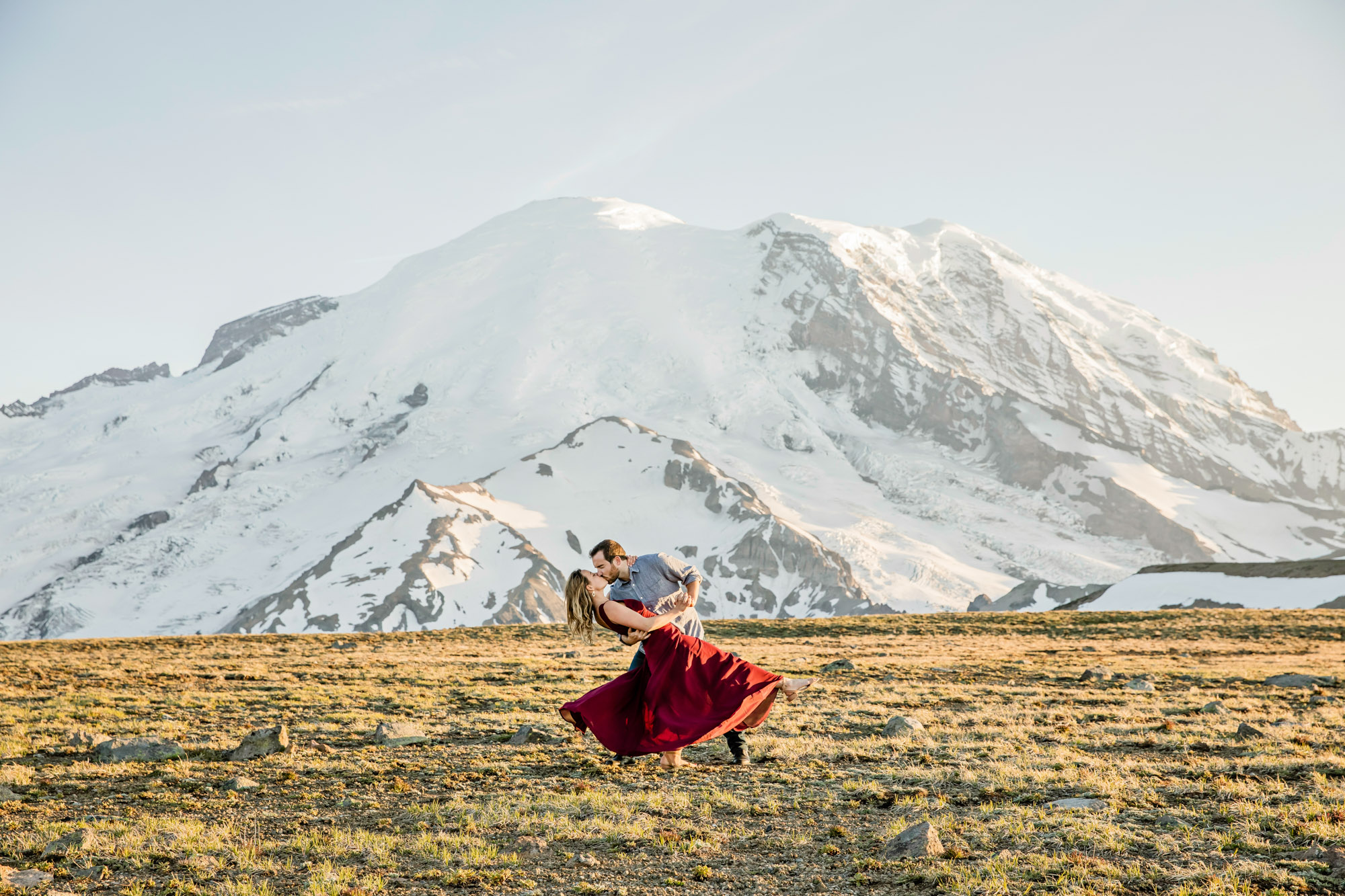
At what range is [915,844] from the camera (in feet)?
30.2

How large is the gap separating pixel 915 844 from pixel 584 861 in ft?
10.9

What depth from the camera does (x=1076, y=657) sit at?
34.3m

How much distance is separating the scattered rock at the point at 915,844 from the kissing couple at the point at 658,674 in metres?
3.40

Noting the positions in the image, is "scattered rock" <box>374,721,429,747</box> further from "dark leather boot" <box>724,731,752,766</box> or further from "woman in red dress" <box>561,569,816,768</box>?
"dark leather boot" <box>724,731,752,766</box>

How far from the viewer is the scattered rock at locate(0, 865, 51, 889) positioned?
896cm

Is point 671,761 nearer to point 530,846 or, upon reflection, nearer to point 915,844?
point 530,846

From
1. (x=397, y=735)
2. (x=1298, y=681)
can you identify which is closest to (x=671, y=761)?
(x=397, y=735)

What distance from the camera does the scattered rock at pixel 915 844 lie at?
29.8 feet

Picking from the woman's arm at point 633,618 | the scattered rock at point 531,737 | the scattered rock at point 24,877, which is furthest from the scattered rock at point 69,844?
the scattered rock at point 531,737

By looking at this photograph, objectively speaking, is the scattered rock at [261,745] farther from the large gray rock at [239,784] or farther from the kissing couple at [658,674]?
the kissing couple at [658,674]

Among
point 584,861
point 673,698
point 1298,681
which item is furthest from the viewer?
point 1298,681

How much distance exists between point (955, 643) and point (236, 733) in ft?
109

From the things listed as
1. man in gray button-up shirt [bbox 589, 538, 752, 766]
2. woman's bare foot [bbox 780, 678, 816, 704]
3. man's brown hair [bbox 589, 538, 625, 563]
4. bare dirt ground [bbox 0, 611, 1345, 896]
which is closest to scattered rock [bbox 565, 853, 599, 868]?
bare dirt ground [bbox 0, 611, 1345, 896]

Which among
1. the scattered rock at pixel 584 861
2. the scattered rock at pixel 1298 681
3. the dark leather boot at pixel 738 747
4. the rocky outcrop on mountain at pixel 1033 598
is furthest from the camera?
the rocky outcrop on mountain at pixel 1033 598
